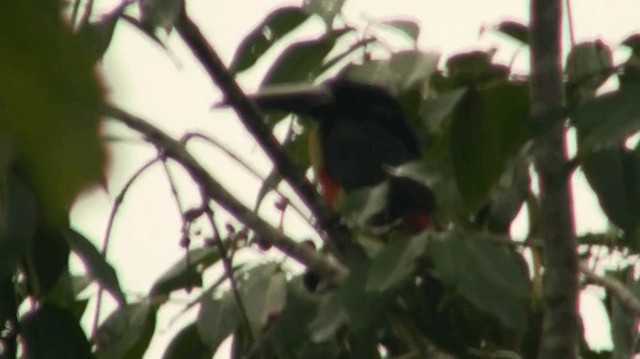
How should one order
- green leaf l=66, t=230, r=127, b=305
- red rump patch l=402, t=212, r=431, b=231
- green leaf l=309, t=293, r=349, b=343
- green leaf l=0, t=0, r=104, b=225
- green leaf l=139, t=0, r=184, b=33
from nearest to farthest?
green leaf l=0, t=0, r=104, b=225 < green leaf l=139, t=0, r=184, b=33 < green leaf l=66, t=230, r=127, b=305 < green leaf l=309, t=293, r=349, b=343 < red rump patch l=402, t=212, r=431, b=231

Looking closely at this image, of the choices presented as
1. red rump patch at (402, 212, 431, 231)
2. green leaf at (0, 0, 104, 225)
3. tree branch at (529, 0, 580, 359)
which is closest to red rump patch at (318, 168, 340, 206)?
red rump patch at (402, 212, 431, 231)

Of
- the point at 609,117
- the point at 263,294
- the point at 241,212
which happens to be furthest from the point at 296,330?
the point at 609,117

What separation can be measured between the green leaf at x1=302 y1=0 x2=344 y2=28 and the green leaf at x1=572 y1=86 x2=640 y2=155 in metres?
0.66

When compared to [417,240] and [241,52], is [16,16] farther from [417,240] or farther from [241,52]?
[241,52]

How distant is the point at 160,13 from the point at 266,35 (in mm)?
790

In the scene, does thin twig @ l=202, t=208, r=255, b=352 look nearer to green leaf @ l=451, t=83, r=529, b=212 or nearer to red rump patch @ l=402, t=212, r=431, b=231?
green leaf @ l=451, t=83, r=529, b=212

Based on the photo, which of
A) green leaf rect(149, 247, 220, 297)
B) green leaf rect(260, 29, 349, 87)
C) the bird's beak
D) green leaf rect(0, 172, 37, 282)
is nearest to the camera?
green leaf rect(0, 172, 37, 282)

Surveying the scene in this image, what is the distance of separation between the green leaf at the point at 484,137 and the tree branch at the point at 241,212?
1.51 feet

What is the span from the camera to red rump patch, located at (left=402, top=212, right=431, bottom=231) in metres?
2.72

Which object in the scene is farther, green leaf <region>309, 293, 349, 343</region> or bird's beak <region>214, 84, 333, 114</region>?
bird's beak <region>214, 84, 333, 114</region>

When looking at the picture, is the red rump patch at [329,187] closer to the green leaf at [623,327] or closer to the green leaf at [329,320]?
the green leaf at [623,327]

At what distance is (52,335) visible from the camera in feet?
4.71

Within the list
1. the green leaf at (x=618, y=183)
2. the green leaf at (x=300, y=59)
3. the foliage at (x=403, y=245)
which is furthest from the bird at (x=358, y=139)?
the green leaf at (x=618, y=183)

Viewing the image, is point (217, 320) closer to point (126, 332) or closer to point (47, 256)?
point (126, 332)
